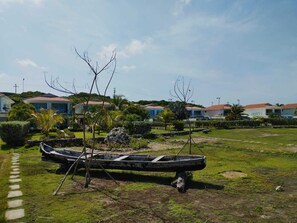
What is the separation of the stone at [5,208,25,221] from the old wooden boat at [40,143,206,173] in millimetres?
2381

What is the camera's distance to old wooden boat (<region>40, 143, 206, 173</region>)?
782 centimetres

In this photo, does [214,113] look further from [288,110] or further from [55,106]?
[55,106]

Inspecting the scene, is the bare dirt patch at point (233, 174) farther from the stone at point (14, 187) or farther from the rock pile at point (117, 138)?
the rock pile at point (117, 138)

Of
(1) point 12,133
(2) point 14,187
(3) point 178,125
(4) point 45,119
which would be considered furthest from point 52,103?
(2) point 14,187

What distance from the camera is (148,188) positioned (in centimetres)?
767

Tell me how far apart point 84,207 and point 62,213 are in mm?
505

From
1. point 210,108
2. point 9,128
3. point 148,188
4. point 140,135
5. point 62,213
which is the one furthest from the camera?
point 210,108

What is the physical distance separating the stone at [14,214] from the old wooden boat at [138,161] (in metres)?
2.38

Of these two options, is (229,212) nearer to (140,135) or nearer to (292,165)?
(292,165)

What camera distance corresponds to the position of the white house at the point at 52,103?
42031 millimetres

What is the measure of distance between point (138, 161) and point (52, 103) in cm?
3731

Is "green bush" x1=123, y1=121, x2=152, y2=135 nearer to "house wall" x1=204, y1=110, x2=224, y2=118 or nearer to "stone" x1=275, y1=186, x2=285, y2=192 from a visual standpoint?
"stone" x1=275, y1=186, x2=285, y2=192

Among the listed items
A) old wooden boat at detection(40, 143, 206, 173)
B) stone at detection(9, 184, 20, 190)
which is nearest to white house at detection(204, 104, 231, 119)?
old wooden boat at detection(40, 143, 206, 173)

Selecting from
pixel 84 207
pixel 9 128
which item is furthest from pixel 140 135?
pixel 84 207
